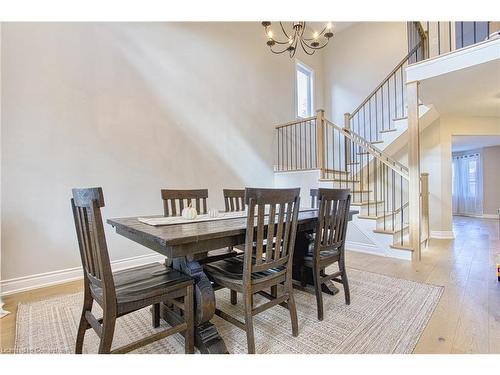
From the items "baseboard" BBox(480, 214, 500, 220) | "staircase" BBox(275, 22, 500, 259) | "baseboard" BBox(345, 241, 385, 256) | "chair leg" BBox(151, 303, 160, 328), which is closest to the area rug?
"chair leg" BBox(151, 303, 160, 328)

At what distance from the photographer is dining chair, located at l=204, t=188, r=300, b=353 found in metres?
1.50

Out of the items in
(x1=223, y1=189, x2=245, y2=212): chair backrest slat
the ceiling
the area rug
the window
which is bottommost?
the area rug

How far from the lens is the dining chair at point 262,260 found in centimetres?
150

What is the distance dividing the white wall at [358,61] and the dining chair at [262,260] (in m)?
5.38

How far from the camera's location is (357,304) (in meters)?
2.19

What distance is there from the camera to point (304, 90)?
628 centimetres

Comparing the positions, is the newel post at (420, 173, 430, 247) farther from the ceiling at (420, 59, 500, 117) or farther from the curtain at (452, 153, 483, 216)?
the curtain at (452, 153, 483, 216)

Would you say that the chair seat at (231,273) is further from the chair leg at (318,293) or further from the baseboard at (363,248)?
the baseboard at (363,248)

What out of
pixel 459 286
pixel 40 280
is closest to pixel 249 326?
pixel 459 286

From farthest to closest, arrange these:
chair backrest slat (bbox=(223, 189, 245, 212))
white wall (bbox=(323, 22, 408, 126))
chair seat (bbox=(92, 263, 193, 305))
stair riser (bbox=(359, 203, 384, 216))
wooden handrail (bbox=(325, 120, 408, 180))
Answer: white wall (bbox=(323, 22, 408, 126)) < stair riser (bbox=(359, 203, 384, 216)) < wooden handrail (bbox=(325, 120, 408, 180)) < chair backrest slat (bbox=(223, 189, 245, 212)) < chair seat (bbox=(92, 263, 193, 305))

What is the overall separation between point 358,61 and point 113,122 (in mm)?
5508

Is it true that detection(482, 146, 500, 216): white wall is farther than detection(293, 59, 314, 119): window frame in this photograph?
Yes

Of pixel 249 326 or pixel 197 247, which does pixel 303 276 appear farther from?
pixel 197 247
